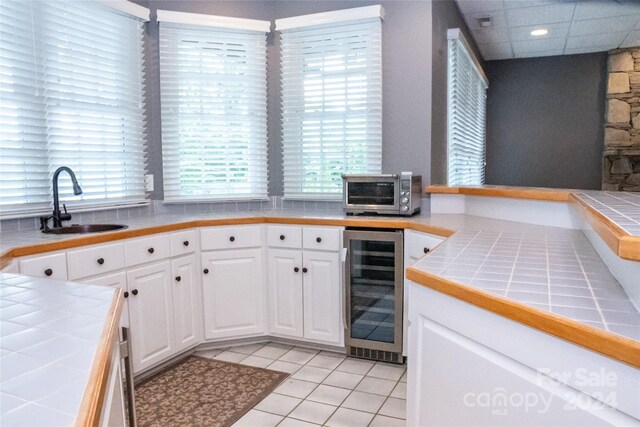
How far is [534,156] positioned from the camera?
20.2 feet

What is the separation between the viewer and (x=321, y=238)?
116 inches

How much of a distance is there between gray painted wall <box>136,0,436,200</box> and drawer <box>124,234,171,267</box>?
0.83 metres

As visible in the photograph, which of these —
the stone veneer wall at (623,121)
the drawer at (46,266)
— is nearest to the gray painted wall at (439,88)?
the drawer at (46,266)

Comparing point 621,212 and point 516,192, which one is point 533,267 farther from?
point 516,192

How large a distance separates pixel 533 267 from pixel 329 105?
7.54 feet

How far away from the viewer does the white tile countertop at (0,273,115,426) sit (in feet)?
2.04

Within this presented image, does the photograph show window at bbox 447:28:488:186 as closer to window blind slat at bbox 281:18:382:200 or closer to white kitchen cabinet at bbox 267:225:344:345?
window blind slat at bbox 281:18:382:200

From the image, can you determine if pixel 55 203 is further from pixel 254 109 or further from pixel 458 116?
pixel 458 116

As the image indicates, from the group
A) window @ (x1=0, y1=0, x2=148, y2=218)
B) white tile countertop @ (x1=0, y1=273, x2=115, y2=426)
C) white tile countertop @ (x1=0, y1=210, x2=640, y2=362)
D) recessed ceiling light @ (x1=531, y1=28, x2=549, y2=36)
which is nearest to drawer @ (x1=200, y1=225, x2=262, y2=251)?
white tile countertop @ (x1=0, y1=210, x2=640, y2=362)

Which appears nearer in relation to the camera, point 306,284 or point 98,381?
point 98,381

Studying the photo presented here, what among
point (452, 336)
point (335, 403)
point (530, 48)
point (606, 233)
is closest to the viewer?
point (606, 233)

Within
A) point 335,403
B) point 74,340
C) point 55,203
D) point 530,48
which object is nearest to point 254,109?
point 55,203

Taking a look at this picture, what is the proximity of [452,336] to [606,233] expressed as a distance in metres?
0.49

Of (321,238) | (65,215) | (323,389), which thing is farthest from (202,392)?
(65,215)
